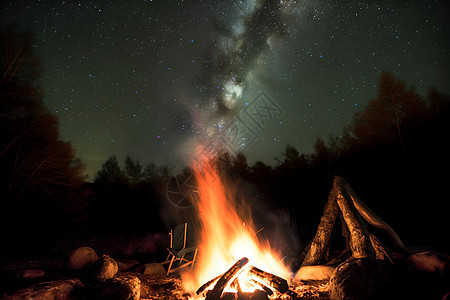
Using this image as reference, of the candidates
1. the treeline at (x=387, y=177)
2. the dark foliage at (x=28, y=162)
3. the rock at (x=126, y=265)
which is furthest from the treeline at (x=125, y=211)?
the rock at (x=126, y=265)

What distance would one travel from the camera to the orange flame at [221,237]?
537 centimetres

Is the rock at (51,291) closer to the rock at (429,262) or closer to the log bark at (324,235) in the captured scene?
the log bark at (324,235)

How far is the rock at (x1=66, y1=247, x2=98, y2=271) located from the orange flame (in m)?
3.25

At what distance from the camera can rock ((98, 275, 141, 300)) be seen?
11.6 ft

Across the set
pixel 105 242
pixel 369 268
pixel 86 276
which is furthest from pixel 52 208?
pixel 369 268

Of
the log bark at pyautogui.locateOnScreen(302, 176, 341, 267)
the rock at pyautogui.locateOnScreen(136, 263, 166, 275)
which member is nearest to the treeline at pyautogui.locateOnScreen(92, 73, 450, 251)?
the log bark at pyautogui.locateOnScreen(302, 176, 341, 267)

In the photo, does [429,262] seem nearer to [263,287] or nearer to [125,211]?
[263,287]

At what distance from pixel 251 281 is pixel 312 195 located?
21256 millimetres

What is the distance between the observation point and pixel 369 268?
3.10 meters

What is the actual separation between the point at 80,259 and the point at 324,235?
7.58 m

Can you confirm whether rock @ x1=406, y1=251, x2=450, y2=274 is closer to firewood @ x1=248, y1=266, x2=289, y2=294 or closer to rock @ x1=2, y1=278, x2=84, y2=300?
firewood @ x1=248, y1=266, x2=289, y2=294

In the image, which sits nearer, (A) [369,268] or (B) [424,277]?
(A) [369,268]

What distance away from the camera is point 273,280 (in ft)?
12.7

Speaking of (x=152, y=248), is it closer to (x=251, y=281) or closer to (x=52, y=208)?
(x=52, y=208)
